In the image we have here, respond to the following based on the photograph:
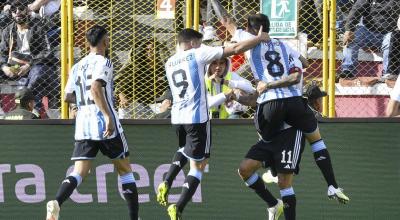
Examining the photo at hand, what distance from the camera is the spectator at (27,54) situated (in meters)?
12.2

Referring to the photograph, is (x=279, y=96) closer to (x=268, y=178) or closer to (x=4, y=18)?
(x=268, y=178)

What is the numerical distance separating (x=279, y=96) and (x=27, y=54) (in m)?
4.02

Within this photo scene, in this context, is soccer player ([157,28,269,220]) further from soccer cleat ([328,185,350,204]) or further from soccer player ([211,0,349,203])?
soccer cleat ([328,185,350,204])

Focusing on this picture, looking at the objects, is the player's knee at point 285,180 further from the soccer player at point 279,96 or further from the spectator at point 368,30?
the spectator at point 368,30

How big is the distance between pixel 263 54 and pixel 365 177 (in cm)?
235

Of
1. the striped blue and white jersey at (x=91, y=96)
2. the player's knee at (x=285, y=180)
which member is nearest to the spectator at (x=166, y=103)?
the striped blue and white jersey at (x=91, y=96)

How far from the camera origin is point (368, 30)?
1258cm

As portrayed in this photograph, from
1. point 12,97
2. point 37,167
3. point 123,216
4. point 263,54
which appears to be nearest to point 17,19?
point 12,97

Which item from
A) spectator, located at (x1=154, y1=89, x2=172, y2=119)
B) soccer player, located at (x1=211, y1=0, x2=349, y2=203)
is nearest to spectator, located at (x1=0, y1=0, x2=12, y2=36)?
spectator, located at (x1=154, y1=89, x2=172, y2=119)

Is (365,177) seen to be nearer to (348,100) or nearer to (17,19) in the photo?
(348,100)

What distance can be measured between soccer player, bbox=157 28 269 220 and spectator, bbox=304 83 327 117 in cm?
154

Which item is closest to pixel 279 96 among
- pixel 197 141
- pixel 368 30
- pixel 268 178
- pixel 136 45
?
pixel 197 141

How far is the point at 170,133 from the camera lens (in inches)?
463

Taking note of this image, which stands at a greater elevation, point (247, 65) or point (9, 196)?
point (247, 65)
